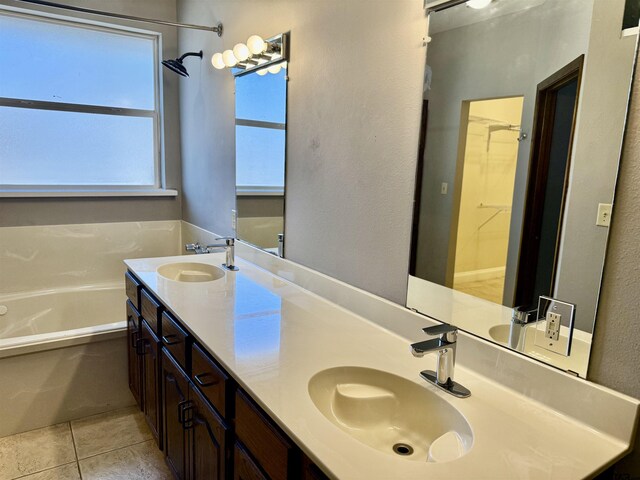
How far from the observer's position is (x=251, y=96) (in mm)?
2326

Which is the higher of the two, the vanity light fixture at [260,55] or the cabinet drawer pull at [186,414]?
the vanity light fixture at [260,55]

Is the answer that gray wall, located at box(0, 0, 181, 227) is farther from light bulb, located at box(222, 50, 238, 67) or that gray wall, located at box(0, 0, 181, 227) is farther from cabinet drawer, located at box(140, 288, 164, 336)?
cabinet drawer, located at box(140, 288, 164, 336)

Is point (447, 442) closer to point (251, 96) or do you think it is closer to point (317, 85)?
point (317, 85)

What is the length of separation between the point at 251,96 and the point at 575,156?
172 cm

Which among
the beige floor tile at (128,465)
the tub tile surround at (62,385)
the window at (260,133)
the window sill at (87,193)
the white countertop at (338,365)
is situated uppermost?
the window at (260,133)

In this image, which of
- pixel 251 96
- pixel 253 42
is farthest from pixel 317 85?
pixel 251 96

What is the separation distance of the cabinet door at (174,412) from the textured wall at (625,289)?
1215mm

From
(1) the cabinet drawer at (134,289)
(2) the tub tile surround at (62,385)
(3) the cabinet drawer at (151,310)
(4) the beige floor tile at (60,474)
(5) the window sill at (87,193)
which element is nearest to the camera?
(3) the cabinet drawer at (151,310)

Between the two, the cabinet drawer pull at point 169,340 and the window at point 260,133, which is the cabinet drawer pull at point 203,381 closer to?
the cabinet drawer pull at point 169,340

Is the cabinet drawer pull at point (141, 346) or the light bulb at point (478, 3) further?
the cabinet drawer pull at point (141, 346)

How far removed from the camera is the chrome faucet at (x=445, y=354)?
107 centimetres

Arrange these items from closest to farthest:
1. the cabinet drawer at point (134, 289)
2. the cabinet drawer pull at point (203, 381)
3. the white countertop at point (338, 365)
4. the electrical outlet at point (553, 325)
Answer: the white countertop at point (338, 365) → the electrical outlet at point (553, 325) → the cabinet drawer pull at point (203, 381) → the cabinet drawer at point (134, 289)

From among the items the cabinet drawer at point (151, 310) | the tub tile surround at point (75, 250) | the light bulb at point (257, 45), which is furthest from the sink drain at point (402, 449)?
the tub tile surround at point (75, 250)

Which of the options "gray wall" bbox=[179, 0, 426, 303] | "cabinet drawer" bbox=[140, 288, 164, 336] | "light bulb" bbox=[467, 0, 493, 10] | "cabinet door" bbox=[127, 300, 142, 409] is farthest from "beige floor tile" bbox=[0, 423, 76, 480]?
"light bulb" bbox=[467, 0, 493, 10]
